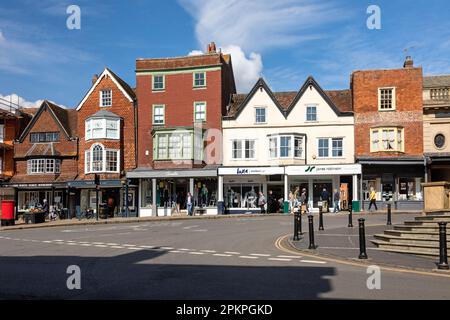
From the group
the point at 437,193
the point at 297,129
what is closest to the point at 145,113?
the point at 297,129

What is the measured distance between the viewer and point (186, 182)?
4181 centimetres

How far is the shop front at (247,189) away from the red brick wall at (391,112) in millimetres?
6700

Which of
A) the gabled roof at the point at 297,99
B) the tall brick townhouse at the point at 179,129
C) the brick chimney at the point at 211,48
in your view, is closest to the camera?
the gabled roof at the point at 297,99

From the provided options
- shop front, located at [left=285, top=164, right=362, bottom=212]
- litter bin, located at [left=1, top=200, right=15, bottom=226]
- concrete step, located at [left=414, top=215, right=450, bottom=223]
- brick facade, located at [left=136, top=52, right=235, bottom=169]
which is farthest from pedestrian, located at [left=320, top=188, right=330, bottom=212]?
litter bin, located at [left=1, top=200, right=15, bottom=226]

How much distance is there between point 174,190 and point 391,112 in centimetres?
1764

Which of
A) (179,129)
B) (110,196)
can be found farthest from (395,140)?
(110,196)

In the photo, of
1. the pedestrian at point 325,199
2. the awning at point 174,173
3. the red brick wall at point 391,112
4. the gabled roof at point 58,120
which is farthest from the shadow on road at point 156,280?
the gabled roof at point 58,120

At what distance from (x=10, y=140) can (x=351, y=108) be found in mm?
29857

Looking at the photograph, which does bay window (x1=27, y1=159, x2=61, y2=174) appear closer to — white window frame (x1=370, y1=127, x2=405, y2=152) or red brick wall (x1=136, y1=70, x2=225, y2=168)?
red brick wall (x1=136, y1=70, x2=225, y2=168)

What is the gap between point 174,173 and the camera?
133 feet

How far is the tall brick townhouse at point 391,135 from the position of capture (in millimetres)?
37938


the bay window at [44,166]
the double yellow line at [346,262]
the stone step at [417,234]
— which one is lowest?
the double yellow line at [346,262]

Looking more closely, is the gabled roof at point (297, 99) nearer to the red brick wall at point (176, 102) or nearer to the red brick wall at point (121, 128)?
the red brick wall at point (176, 102)

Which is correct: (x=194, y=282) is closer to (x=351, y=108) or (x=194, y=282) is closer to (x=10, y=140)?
(x=351, y=108)
